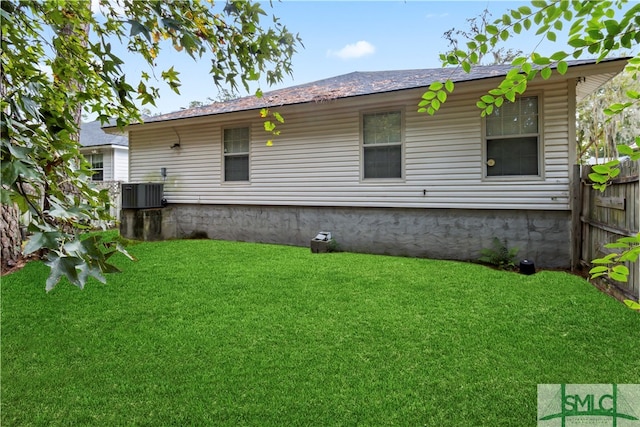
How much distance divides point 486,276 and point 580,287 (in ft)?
3.54

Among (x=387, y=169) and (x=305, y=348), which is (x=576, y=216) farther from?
(x=305, y=348)

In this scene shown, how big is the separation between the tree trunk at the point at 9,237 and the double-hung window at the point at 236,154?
13.7 ft

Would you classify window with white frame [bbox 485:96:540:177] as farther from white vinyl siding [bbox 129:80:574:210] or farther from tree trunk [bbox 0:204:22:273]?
tree trunk [bbox 0:204:22:273]

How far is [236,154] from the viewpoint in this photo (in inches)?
335

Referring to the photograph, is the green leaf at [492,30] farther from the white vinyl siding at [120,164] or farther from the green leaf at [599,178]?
the white vinyl siding at [120,164]

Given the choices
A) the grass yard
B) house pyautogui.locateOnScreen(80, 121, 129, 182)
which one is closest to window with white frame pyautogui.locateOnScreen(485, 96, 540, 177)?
the grass yard

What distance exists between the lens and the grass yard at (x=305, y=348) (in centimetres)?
214

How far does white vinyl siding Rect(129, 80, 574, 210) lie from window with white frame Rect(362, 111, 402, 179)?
0.45 feet

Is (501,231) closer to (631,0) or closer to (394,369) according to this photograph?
(394,369)

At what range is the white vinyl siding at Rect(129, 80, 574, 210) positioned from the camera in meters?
5.72

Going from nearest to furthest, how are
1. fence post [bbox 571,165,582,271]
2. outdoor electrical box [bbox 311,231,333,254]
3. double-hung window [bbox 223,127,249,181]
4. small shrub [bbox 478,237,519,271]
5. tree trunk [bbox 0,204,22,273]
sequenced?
1. tree trunk [bbox 0,204,22,273]
2. fence post [bbox 571,165,582,271]
3. small shrub [bbox 478,237,519,271]
4. outdoor electrical box [bbox 311,231,333,254]
5. double-hung window [bbox 223,127,249,181]

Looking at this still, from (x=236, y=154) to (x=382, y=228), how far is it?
4.02 meters

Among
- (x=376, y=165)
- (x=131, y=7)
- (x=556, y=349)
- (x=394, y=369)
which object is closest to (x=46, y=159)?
(x=131, y=7)

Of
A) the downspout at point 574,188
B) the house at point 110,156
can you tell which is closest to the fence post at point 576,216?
the downspout at point 574,188
